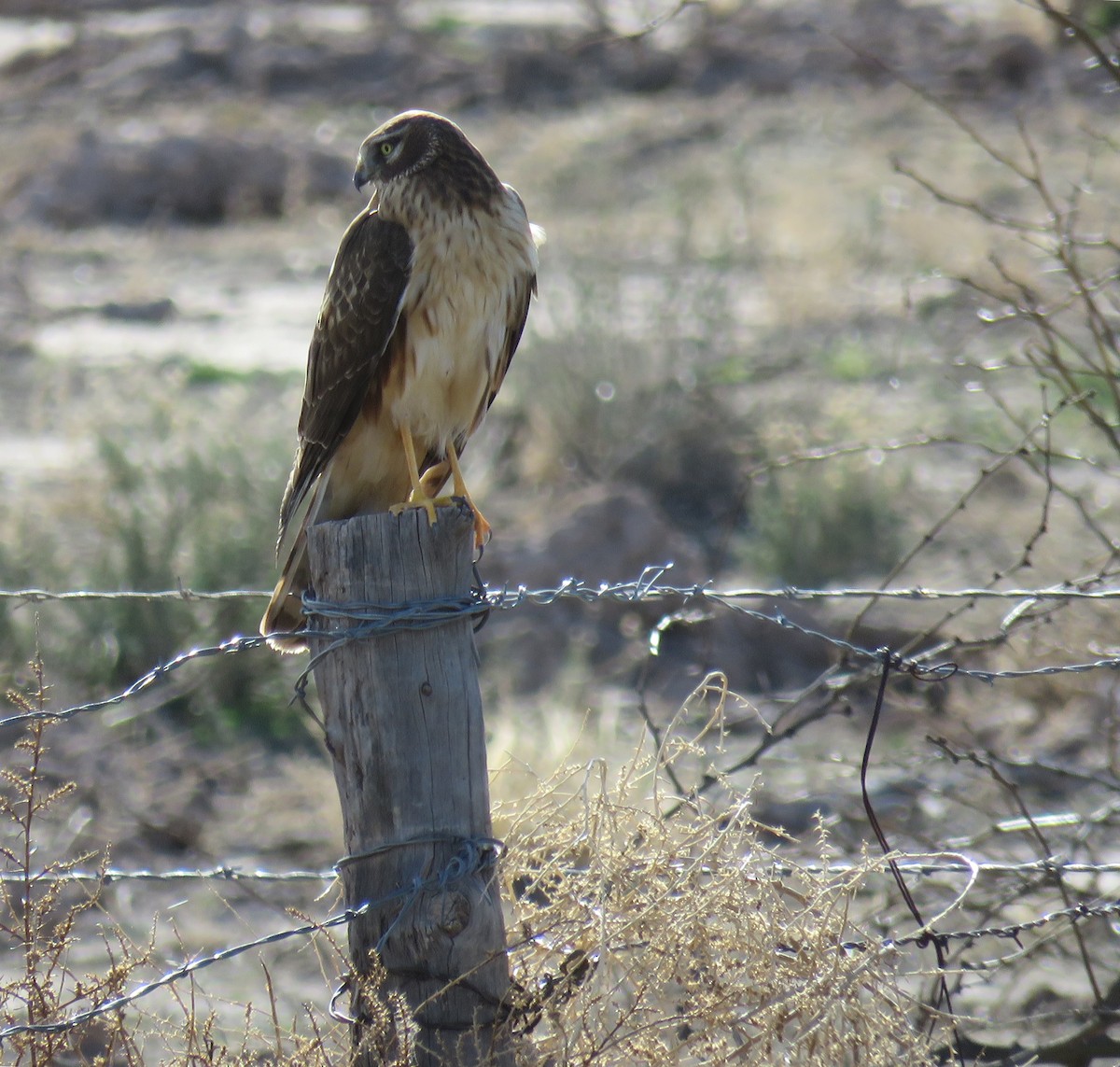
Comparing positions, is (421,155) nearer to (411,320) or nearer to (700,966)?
(411,320)

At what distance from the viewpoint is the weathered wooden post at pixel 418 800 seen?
2703 mm

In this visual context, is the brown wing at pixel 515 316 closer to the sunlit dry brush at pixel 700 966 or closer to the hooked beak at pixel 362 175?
the hooked beak at pixel 362 175

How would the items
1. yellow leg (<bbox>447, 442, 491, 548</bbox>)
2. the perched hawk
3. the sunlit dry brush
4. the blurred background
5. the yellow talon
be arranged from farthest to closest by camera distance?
the blurred background
the perched hawk
yellow leg (<bbox>447, 442, 491, 548</bbox>)
the yellow talon
the sunlit dry brush

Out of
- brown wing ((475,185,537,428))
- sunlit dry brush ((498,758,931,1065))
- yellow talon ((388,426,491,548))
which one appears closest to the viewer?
sunlit dry brush ((498,758,931,1065))

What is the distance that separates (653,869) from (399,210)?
2.17 metres

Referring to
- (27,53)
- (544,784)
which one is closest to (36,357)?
(544,784)

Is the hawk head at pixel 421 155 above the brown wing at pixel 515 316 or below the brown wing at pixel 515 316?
above

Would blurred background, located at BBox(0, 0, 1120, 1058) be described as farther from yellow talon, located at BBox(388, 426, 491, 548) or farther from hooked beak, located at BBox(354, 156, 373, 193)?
hooked beak, located at BBox(354, 156, 373, 193)

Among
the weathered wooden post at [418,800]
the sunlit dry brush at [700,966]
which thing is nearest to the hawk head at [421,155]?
the weathered wooden post at [418,800]

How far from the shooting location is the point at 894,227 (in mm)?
15672

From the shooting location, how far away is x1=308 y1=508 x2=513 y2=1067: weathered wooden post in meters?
2.70

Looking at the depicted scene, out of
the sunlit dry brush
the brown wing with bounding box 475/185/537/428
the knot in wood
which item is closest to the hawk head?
the brown wing with bounding box 475/185/537/428

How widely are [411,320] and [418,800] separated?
6.05 feet

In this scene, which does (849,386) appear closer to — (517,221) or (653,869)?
(517,221)
